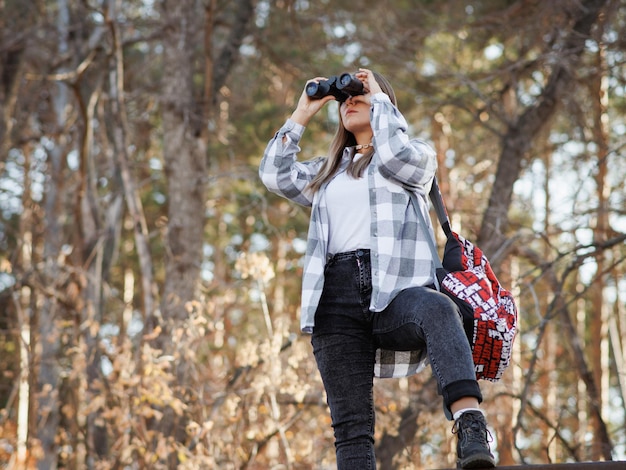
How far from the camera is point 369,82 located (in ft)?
9.78

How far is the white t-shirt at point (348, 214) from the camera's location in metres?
2.90

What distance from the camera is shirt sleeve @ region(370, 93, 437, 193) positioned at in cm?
279

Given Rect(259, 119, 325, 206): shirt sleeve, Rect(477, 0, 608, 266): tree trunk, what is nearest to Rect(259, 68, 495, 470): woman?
Rect(259, 119, 325, 206): shirt sleeve

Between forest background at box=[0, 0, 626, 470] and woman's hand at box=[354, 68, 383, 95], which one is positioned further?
forest background at box=[0, 0, 626, 470]

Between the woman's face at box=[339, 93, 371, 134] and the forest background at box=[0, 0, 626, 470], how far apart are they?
9.05 feet

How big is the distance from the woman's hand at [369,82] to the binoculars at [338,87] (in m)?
0.03

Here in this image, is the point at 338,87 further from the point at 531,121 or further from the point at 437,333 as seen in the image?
the point at 531,121

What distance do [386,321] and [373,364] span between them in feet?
0.67

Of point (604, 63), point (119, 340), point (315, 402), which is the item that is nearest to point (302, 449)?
point (315, 402)

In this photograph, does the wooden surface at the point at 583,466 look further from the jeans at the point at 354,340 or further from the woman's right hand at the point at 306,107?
the woman's right hand at the point at 306,107

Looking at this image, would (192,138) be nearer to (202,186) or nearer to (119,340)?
(202,186)

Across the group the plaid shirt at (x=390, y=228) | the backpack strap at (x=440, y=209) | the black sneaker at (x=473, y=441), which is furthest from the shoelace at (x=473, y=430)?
the backpack strap at (x=440, y=209)

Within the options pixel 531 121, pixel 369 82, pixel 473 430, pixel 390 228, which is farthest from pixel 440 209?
pixel 531 121

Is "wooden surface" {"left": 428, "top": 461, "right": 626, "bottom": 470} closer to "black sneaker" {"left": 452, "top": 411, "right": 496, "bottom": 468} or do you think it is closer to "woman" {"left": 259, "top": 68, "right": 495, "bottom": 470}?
"black sneaker" {"left": 452, "top": 411, "right": 496, "bottom": 468}
